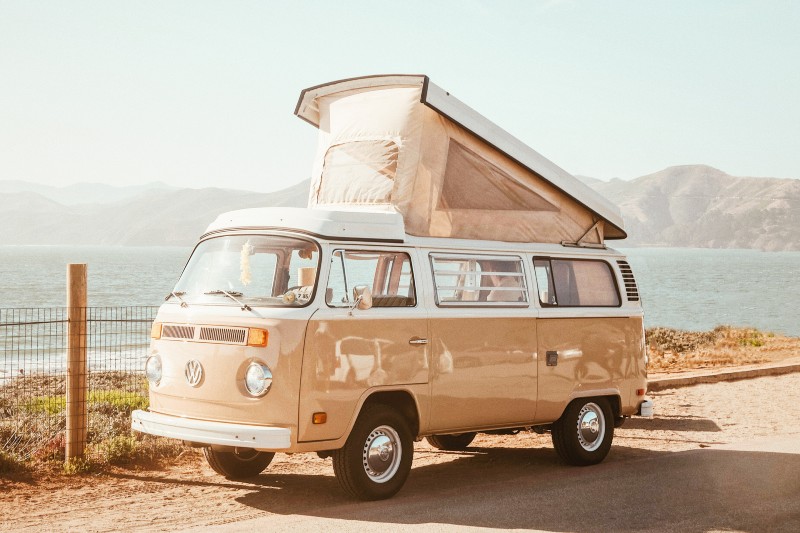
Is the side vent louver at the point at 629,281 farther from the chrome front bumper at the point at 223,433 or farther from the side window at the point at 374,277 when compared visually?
the chrome front bumper at the point at 223,433

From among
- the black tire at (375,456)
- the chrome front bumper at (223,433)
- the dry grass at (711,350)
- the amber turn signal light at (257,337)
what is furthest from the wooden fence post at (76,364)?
the dry grass at (711,350)

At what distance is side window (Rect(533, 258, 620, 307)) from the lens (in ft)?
36.4

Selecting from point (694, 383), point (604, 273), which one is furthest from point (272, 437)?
point (694, 383)

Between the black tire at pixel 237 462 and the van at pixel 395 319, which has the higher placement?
the van at pixel 395 319

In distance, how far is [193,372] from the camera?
8.93m

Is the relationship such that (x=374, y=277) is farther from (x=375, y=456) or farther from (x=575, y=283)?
(x=575, y=283)

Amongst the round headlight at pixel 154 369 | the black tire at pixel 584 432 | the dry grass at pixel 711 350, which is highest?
the round headlight at pixel 154 369

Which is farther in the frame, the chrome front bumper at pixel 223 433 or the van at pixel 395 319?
the van at pixel 395 319

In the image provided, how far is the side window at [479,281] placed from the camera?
32.6 feet

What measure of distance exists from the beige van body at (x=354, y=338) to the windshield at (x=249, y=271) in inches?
0.7

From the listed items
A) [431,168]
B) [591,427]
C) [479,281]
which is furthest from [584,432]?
[431,168]

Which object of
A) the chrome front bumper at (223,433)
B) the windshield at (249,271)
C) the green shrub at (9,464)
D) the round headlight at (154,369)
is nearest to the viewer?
the chrome front bumper at (223,433)

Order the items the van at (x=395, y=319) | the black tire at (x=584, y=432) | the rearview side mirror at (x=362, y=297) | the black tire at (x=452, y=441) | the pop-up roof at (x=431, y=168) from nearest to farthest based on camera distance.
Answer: the van at (x=395, y=319), the rearview side mirror at (x=362, y=297), the pop-up roof at (x=431, y=168), the black tire at (x=584, y=432), the black tire at (x=452, y=441)

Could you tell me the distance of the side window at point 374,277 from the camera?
8945mm
